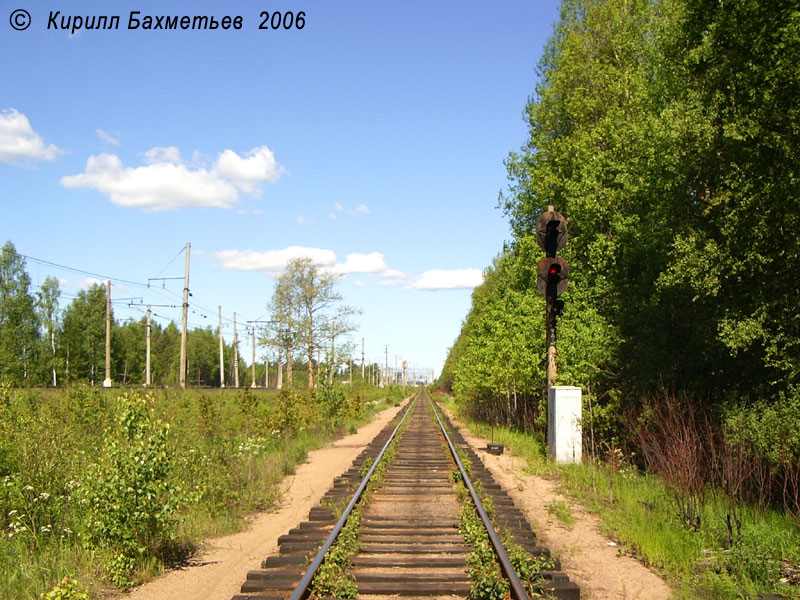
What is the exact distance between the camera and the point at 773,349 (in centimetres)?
1051

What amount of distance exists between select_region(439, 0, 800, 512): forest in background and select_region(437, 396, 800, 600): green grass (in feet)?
1.32

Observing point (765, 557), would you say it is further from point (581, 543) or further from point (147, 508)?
point (147, 508)

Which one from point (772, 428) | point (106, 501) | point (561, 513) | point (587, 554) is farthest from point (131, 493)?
point (772, 428)

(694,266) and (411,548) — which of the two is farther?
(694,266)

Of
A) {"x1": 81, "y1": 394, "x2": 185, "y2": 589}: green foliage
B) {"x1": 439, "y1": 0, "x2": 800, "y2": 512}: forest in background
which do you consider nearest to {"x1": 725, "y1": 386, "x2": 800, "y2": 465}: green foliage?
{"x1": 439, "y1": 0, "x2": 800, "y2": 512}: forest in background

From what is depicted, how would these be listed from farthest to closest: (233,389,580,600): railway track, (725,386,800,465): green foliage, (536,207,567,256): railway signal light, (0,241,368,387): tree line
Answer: (0,241,368,387): tree line → (536,207,567,256): railway signal light → (725,386,800,465): green foliage → (233,389,580,600): railway track

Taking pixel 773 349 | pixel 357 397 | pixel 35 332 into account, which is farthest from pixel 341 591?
pixel 35 332

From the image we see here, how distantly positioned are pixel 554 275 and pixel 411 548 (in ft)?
27.8

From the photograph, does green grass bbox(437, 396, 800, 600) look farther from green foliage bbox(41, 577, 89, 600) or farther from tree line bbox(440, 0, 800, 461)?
green foliage bbox(41, 577, 89, 600)

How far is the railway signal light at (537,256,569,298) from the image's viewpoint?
47.6 feet

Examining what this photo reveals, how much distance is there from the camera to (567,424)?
14.8 meters

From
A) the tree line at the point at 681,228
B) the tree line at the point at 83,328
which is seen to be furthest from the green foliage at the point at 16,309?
the tree line at the point at 681,228

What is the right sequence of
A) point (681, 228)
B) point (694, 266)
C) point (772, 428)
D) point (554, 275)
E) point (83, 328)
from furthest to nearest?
point (83, 328) → point (554, 275) → point (681, 228) → point (694, 266) → point (772, 428)

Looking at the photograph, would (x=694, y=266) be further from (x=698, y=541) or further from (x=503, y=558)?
(x=503, y=558)
